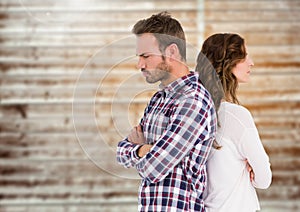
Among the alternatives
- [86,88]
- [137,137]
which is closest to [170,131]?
[137,137]

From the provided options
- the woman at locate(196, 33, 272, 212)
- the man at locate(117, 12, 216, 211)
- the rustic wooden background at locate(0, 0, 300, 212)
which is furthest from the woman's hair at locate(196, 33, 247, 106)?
the rustic wooden background at locate(0, 0, 300, 212)

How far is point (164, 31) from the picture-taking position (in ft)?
6.27

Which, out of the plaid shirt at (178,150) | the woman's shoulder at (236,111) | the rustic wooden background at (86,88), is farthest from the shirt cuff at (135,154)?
the rustic wooden background at (86,88)

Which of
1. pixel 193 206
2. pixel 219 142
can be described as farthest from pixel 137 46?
pixel 193 206

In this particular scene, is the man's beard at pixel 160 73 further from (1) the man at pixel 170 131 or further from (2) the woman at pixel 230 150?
(2) the woman at pixel 230 150

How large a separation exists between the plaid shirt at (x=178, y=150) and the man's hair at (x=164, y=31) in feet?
0.35

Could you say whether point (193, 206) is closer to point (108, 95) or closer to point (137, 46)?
point (137, 46)

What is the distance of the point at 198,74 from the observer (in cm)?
196

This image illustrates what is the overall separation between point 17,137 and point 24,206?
0.42 m

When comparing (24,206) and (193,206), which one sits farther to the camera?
(24,206)

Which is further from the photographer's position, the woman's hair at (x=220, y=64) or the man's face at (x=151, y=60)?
the woman's hair at (x=220, y=64)

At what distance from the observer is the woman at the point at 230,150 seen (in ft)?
6.39

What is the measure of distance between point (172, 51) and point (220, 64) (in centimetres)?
21

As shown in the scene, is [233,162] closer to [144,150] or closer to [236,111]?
[236,111]
